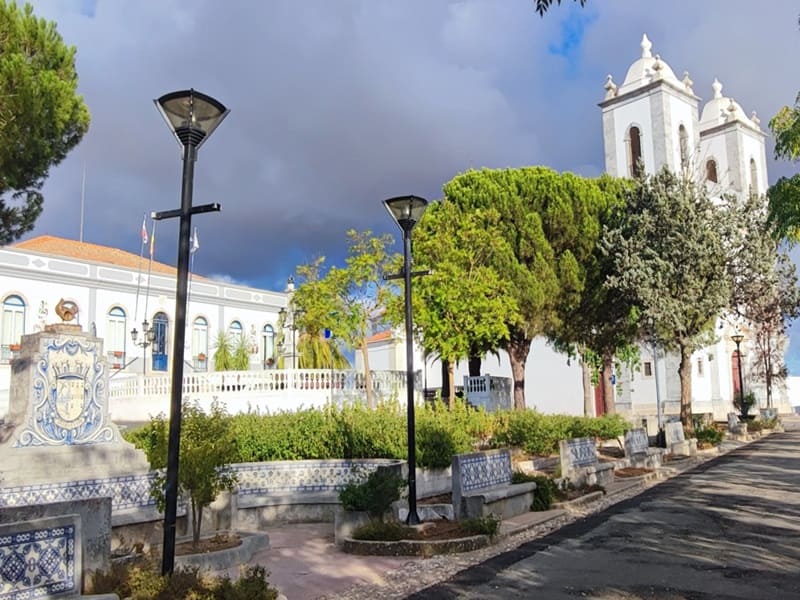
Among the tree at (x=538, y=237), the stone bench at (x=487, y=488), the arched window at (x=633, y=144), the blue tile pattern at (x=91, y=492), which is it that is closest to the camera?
the blue tile pattern at (x=91, y=492)

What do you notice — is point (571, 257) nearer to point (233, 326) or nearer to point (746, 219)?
point (746, 219)

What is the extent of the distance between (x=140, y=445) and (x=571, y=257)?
1788 cm

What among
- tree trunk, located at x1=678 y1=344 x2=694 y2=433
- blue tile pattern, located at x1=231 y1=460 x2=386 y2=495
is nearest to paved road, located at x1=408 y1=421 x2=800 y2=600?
blue tile pattern, located at x1=231 y1=460 x2=386 y2=495

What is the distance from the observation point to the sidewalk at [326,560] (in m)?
7.32

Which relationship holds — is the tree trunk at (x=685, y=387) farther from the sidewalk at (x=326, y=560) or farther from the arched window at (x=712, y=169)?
the arched window at (x=712, y=169)

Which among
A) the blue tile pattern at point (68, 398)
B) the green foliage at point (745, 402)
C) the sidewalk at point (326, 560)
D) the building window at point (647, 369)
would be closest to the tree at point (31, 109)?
the blue tile pattern at point (68, 398)

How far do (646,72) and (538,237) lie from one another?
25279 millimetres

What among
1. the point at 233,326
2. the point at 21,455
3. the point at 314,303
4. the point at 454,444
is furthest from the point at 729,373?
the point at 21,455

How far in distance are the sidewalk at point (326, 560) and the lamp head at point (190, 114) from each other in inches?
163

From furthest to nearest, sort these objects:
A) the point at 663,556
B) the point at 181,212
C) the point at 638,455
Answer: the point at 638,455 < the point at 663,556 < the point at 181,212

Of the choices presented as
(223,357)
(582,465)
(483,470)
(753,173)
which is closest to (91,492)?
(483,470)

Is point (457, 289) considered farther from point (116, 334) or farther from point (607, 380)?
point (116, 334)

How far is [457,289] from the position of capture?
2206 cm

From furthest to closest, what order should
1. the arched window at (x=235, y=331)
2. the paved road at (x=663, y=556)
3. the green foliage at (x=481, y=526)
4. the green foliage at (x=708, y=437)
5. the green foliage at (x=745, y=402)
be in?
the arched window at (x=235, y=331) → the green foliage at (x=745, y=402) → the green foliage at (x=708, y=437) → the green foliage at (x=481, y=526) → the paved road at (x=663, y=556)
